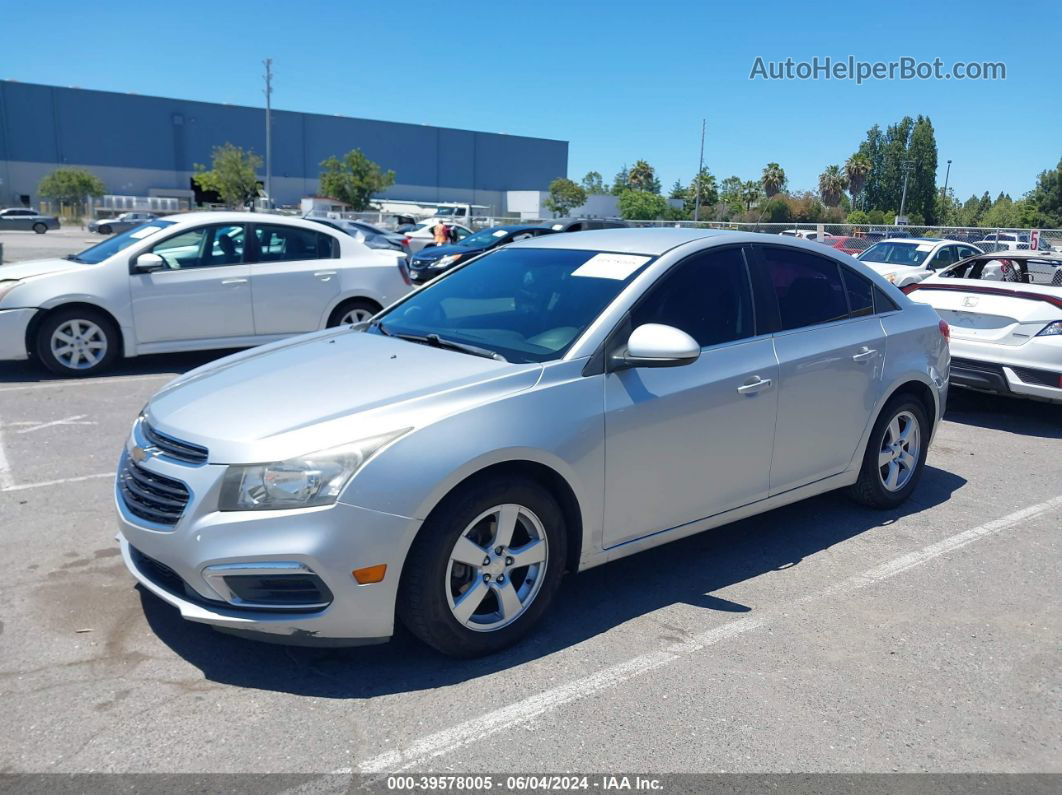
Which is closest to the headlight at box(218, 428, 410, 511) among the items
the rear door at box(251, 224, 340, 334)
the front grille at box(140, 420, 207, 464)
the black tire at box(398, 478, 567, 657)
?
the front grille at box(140, 420, 207, 464)

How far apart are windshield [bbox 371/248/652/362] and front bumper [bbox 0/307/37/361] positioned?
5.24 metres

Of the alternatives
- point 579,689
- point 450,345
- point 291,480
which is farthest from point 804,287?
point 291,480

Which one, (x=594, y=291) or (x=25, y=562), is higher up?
(x=594, y=291)

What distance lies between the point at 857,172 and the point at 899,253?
77033 millimetres

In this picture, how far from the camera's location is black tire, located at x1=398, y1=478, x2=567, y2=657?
3.27 metres

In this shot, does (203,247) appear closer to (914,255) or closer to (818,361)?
(818,361)

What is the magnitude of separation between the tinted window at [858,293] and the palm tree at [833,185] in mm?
88501

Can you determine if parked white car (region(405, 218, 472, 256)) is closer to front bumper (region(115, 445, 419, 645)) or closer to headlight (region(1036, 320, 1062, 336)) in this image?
headlight (region(1036, 320, 1062, 336))

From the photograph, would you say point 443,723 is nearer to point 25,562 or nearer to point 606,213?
point 25,562

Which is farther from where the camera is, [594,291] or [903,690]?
[594,291]

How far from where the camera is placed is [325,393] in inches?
141

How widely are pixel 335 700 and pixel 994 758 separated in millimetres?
2328

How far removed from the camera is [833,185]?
289ft

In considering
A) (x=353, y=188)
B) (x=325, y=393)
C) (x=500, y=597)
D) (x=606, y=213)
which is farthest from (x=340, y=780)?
(x=606, y=213)
